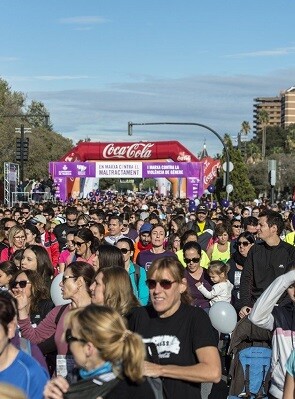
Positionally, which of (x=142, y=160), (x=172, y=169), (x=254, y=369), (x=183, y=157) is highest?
(x=183, y=157)

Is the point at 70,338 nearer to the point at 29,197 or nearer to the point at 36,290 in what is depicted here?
the point at 36,290

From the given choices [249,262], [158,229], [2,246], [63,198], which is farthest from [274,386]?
[63,198]

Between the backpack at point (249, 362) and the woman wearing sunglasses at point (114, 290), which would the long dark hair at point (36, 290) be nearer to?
the backpack at point (249, 362)

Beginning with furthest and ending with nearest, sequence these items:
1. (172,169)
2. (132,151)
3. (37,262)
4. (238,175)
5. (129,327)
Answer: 1. (238,175)
2. (132,151)
3. (172,169)
4. (37,262)
5. (129,327)

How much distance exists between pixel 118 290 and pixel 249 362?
8.09 feet

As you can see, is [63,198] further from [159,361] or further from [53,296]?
[159,361]

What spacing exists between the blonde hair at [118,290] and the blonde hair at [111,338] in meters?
1.55

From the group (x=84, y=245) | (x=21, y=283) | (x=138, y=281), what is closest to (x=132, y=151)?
(x=84, y=245)

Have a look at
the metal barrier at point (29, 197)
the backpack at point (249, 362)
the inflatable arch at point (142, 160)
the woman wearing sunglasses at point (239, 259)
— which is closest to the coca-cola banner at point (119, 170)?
the inflatable arch at point (142, 160)

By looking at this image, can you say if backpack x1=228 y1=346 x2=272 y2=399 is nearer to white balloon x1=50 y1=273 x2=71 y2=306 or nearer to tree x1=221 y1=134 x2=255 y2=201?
white balloon x1=50 y1=273 x2=71 y2=306

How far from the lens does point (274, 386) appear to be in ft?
20.5

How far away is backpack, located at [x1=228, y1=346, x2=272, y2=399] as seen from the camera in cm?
828

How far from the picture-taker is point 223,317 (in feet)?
29.4

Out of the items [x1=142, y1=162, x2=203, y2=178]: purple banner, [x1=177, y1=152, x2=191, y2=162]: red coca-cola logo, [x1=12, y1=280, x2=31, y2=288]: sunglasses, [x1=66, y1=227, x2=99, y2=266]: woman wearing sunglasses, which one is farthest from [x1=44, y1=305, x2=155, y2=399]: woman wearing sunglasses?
[x1=177, y1=152, x2=191, y2=162]: red coca-cola logo
